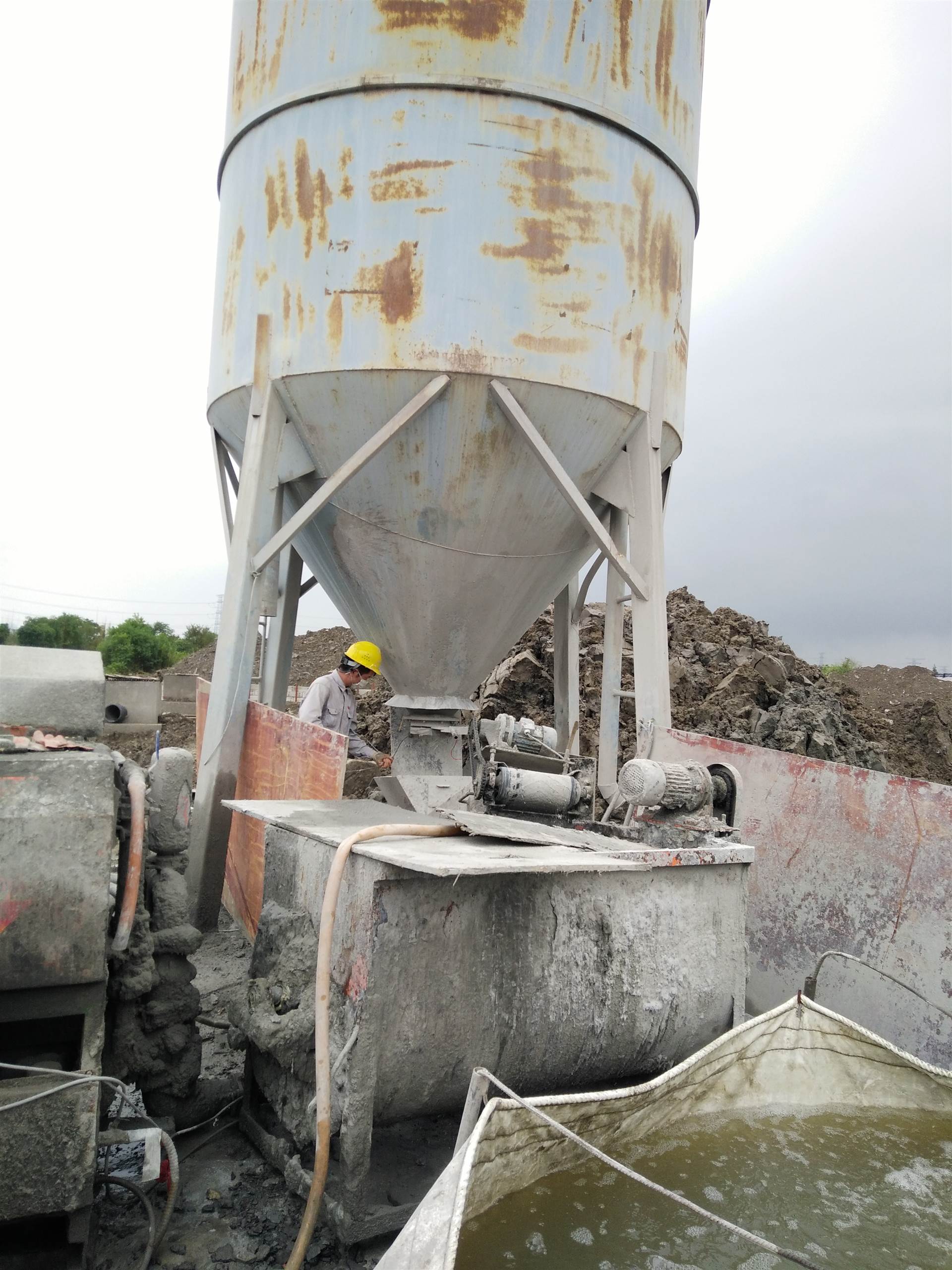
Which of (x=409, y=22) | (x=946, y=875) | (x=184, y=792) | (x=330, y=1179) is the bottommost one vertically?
(x=330, y=1179)

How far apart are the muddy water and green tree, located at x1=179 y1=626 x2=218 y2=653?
29.6 m

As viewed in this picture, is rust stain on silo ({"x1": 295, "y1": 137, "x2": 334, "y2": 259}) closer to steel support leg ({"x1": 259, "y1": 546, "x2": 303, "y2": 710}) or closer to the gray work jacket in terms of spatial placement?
steel support leg ({"x1": 259, "y1": 546, "x2": 303, "y2": 710})

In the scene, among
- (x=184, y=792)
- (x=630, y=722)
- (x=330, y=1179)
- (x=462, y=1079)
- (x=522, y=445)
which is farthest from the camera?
(x=630, y=722)

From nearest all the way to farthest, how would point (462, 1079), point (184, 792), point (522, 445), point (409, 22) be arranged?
point (462, 1079) → point (184, 792) → point (409, 22) → point (522, 445)

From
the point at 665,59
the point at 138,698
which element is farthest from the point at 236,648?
the point at 138,698

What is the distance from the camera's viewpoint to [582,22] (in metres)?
5.25

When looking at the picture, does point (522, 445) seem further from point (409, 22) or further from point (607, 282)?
point (409, 22)

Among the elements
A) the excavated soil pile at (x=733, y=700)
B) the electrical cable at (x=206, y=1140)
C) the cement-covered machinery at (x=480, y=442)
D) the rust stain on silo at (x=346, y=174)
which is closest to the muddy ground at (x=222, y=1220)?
the electrical cable at (x=206, y=1140)

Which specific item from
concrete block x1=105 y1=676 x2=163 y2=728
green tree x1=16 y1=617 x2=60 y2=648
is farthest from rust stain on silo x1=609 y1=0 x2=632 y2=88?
green tree x1=16 y1=617 x2=60 y2=648

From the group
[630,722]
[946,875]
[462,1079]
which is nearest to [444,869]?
[462,1079]

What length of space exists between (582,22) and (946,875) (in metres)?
4.87

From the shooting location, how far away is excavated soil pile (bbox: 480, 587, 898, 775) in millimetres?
8914

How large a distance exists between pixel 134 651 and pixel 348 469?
77.6 ft

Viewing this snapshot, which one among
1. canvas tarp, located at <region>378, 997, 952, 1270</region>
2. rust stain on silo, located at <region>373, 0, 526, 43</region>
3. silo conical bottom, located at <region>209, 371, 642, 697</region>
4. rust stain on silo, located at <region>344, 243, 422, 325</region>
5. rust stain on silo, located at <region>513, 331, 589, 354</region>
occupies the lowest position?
canvas tarp, located at <region>378, 997, 952, 1270</region>
